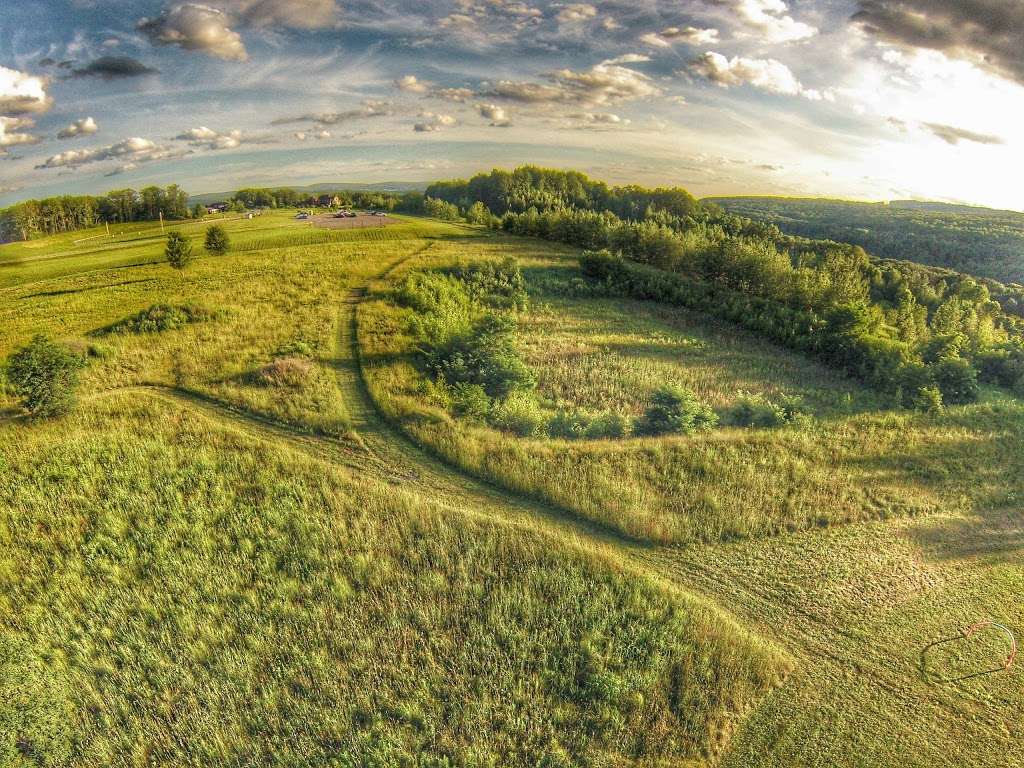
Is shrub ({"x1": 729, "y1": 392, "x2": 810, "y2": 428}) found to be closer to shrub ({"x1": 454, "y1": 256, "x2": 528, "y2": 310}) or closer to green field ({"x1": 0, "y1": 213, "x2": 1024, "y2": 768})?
green field ({"x1": 0, "y1": 213, "x2": 1024, "y2": 768})

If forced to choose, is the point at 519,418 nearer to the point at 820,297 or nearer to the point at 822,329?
the point at 822,329

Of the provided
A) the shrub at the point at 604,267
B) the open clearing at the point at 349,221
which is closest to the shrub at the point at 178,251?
the open clearing at the point at 349,221

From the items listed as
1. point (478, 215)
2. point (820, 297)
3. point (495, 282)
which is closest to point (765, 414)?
point (495, 282)

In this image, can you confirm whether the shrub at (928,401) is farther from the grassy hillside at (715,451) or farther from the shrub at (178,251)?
the shrub at (178,251)

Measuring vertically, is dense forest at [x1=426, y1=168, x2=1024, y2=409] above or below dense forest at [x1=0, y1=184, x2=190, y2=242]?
below

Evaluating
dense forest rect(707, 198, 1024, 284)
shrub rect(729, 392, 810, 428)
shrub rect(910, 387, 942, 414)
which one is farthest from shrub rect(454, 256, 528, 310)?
dense forest rect(707, 198, 1024, 284)

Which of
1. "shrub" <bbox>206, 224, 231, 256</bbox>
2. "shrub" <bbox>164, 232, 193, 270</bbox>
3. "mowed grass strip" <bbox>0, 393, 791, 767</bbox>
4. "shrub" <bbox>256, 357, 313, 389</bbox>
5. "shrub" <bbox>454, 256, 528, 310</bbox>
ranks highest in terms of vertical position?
"shrub" <bbox>206, 224, 231, 256</bbox>
